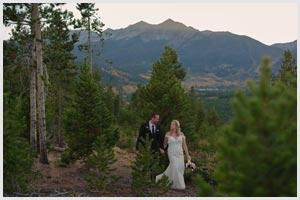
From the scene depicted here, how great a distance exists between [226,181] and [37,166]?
32.2ft

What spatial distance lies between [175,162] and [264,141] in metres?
6.16

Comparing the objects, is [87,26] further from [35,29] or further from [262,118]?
[262,118]

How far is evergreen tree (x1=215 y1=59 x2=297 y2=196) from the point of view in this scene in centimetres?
402

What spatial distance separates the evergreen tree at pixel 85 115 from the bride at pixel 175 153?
2.76m

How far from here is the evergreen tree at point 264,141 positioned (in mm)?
4023

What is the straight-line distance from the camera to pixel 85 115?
480 inches

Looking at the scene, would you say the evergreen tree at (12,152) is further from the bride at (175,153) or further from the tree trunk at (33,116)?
the tree trunk at (33,116)

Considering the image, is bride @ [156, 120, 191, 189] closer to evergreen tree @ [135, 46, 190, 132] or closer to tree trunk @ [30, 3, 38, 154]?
evergreen tree @ [135, 46, 190, 132]

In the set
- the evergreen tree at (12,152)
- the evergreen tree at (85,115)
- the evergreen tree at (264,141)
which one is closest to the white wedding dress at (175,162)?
the evergreen tree at (85,115)

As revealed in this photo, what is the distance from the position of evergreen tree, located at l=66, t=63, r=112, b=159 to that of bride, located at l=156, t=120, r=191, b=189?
2.76m

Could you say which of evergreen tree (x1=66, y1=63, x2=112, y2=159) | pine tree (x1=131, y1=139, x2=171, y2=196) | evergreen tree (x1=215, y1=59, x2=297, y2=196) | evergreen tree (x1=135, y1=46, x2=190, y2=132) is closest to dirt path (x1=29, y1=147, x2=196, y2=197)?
pine tree (x1=131, y1=139, x2=171, y2=196)

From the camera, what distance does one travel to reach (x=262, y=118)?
4.04 m

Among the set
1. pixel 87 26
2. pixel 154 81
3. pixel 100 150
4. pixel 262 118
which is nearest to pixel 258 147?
pixel 262 118

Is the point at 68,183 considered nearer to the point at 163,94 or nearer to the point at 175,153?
the point at 175,153
